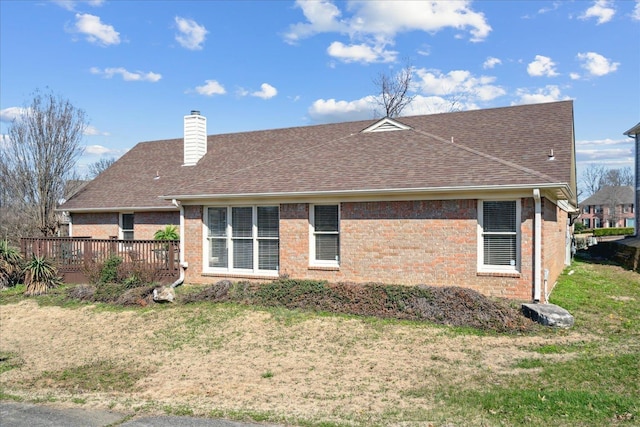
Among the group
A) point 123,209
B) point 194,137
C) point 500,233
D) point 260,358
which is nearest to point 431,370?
point 260,358

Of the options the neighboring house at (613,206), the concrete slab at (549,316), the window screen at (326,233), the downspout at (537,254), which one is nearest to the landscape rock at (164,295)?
the window screen at (326,233)

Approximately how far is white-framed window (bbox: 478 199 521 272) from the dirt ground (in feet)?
8.33

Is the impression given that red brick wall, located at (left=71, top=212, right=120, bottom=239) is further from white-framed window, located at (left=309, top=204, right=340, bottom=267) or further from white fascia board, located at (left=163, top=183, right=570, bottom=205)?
white-framed window, located at (left=309, top=204, right=340, bottom=267)

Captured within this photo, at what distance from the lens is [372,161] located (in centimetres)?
1420

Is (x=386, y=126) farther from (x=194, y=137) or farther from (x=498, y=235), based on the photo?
(x=194, y=137)

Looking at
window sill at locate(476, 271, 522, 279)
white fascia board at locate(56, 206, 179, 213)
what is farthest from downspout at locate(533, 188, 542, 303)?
white fascia board at locate(56, 206, 179, 213)

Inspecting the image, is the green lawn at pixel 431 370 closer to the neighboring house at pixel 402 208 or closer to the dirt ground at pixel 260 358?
the dirt ground at pixel 260 358

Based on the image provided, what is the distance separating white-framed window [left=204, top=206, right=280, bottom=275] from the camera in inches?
568

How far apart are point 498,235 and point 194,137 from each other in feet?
45.0

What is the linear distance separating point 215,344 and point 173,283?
18.8 ft

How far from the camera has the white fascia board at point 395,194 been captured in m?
11.3

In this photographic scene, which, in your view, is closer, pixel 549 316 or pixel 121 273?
pixel 549 316

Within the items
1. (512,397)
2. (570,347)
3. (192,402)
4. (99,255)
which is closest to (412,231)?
(570,347)

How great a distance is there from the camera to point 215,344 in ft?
32.9
